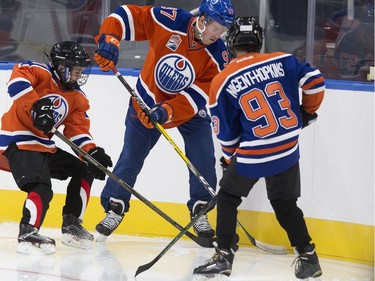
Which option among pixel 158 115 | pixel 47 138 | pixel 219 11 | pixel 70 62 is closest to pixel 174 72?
pixel 158 115

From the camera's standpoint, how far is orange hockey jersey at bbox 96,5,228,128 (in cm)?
437

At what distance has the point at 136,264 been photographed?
4.10 metres

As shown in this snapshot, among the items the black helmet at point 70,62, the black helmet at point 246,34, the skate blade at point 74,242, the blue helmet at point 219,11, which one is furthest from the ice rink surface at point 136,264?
the blue helmet at point 219,11

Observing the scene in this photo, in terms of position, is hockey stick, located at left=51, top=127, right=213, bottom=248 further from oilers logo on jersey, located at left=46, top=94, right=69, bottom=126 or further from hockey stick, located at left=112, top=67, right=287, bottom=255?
hockey stick, located at left=112, top=67, right=287, bottom=255

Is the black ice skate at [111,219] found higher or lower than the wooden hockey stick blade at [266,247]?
higher

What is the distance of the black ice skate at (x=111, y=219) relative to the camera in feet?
14.7

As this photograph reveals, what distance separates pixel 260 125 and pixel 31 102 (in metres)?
1.05

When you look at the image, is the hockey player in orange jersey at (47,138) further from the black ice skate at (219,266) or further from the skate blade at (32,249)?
the black ice skate at (219,266)

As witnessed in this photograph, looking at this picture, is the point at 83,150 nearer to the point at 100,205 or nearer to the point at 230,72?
the point at 100,205

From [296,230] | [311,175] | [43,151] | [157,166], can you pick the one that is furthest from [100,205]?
[296,230]

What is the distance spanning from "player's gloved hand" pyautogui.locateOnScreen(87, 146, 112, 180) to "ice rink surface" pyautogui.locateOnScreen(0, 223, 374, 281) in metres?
0.36

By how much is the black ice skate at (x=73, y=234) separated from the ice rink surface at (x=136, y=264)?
0.12ft

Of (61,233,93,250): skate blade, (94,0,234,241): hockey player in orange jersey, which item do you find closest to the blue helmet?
(94,0,234,241): hockey player in orange jersey

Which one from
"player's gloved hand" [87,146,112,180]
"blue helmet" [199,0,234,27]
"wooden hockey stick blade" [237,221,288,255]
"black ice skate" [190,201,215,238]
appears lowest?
"wooden hockey stick blade" [237,221,288,255]
